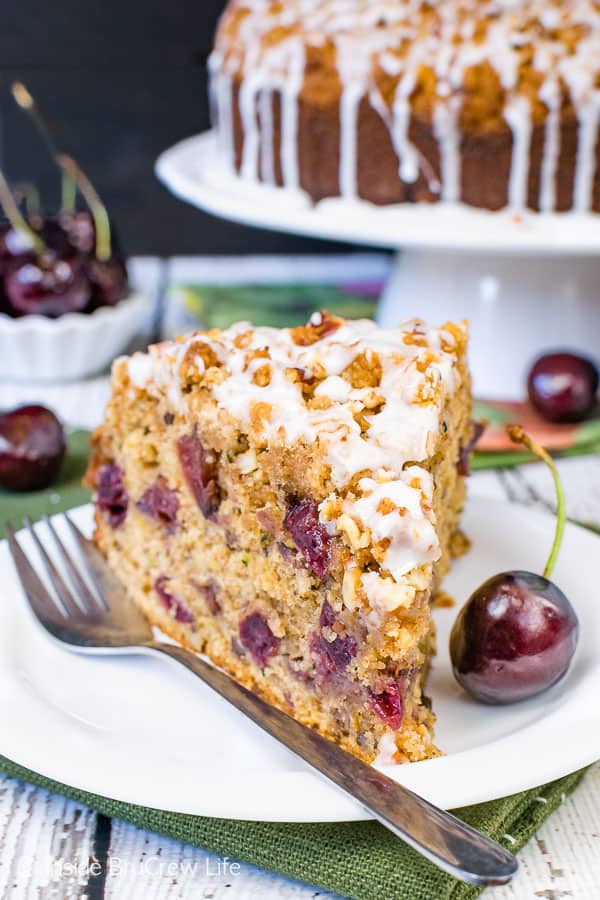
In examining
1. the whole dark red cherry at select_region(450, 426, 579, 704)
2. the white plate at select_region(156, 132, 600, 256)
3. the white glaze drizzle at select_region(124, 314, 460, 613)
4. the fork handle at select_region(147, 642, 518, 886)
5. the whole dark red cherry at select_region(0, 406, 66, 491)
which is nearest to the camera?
the fork handle at select_region(147, 642, 518, 886)

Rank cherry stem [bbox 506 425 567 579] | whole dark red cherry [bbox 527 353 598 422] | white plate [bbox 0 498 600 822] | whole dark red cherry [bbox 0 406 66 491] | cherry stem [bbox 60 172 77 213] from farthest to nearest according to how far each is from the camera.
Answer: cherry stem [bbox 60 172 77 213]
whole dark red cherry [bbox 527 353 598 422]
whole dark red cherry [bbox 0 406 66 491]
cherry stem [bbox 506 425 567 579]
white plate [bbox 0 498 600 822]

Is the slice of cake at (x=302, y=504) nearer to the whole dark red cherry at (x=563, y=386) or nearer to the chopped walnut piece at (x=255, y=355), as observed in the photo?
the chopped walnut piece at (x=255, y=355)

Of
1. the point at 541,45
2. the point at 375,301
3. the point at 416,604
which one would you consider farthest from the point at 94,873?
the point at 375,301

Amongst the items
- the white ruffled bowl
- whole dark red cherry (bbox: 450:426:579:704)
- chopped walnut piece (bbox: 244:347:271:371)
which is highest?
chopped walnut piece (bbox: 244:347:271:371)

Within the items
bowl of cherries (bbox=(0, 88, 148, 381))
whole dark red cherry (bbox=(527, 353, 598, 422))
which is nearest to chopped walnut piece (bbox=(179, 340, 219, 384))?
whole dark red cherry (bbox=(527, 353, 598, 422))

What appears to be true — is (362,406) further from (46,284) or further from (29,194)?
(29,194)

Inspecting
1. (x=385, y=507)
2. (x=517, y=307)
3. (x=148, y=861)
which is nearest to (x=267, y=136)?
(x=517, y=307)

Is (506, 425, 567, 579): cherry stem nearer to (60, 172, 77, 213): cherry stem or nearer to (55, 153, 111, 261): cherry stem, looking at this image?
(55, 153, 111, 261): cherry stem
